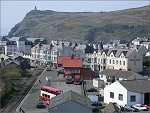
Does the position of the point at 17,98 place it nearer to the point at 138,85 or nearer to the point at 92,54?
the point at 138,85

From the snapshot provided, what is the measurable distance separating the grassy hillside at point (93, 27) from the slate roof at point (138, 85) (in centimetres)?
2646

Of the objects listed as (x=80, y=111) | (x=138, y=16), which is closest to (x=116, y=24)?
(x=138, y=16)

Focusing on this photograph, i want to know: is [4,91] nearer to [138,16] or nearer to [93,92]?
[93,92]

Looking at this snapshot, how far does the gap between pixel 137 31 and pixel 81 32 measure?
18.7 feet

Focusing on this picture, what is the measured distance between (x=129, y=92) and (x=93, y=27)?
3183cm

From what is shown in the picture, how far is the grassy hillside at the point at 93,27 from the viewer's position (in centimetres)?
3659

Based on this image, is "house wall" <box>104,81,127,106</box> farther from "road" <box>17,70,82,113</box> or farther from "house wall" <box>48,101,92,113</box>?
"house wall" <box>48,101,92,113</box>

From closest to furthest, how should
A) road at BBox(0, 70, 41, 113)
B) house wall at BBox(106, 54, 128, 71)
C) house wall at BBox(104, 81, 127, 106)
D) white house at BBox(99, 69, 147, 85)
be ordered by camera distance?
road at BBox(0, 70, 41, 113) < house wall at BBox(104, 81, 127, 106) < white house at BBox(99, 69, 147, 85) < house wall at BBox(106, 54, 128, 71)

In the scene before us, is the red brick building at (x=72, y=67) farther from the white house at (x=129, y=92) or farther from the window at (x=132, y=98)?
the window at (x=132, y=98)

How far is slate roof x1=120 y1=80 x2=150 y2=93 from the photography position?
25.6 ft

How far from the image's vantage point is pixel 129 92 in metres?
7.80

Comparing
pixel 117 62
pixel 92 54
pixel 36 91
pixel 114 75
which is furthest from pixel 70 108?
pixel 92 54

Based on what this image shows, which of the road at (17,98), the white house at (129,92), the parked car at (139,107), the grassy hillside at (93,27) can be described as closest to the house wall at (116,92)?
the white house at (129,92)

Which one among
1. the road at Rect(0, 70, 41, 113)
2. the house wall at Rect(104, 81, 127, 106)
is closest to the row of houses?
the road at Rect(0, 70, 41, 113)
